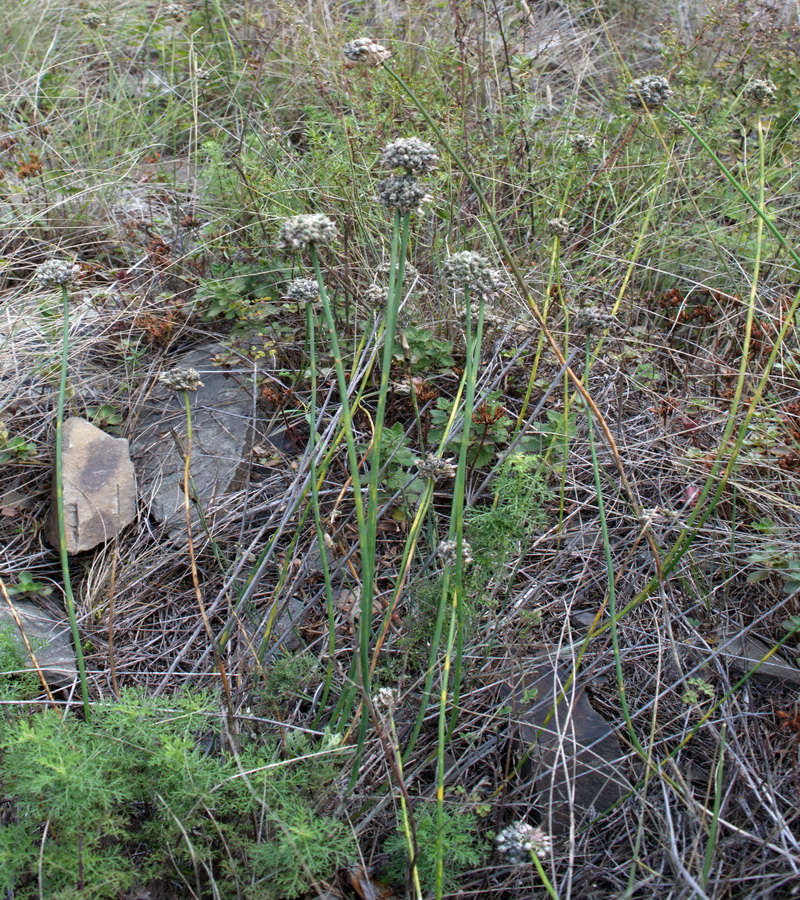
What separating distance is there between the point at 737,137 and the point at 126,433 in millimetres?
3549

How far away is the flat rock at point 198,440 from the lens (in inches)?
102

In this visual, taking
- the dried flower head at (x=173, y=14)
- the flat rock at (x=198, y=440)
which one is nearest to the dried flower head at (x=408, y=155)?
the flat rock at (x=198, y=440)

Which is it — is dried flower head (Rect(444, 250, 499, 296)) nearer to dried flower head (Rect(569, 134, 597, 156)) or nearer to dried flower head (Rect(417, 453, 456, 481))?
dried flower head (Rect(417, 453, 456, 481))

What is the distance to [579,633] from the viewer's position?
211cm

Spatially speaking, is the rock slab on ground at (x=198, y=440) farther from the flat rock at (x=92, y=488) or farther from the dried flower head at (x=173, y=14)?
the dried flower head at (x=173, y=14)

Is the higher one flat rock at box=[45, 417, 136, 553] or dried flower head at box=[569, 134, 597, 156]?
dried flower head at box=[569, 134, 597, 156]

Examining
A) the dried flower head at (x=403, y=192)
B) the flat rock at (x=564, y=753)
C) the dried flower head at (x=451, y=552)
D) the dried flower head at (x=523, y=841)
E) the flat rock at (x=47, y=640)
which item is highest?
the dried flower head at (x=403, y=192)

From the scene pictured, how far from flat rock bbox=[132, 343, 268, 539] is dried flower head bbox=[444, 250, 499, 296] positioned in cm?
127

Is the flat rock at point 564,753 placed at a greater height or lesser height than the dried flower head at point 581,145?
lesser

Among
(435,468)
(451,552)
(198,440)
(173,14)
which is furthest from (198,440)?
(173,14)

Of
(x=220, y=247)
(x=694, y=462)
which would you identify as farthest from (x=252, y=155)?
(x=694, y=462)

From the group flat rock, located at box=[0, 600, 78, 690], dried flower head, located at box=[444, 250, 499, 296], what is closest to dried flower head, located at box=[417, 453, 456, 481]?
dried flower head, located at box=[444, 250, 499, 296]

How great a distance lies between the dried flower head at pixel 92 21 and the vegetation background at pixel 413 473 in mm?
25

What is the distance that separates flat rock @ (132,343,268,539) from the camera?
8.51ft
